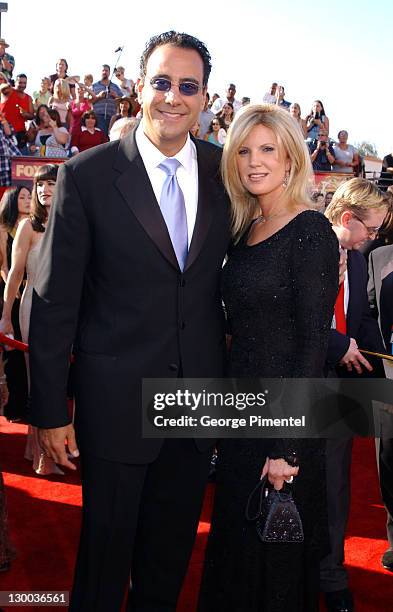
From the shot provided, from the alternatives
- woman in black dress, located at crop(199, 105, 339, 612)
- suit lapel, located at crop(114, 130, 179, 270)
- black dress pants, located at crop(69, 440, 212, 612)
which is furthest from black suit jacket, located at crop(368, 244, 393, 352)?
suit lapel, located at crop(114, 130, 179, 270)

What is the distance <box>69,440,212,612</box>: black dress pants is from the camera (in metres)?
2.25

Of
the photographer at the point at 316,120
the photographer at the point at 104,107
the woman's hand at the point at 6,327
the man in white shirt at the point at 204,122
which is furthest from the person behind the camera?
the photographer at the point at 316,120

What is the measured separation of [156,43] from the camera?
89.4 inches

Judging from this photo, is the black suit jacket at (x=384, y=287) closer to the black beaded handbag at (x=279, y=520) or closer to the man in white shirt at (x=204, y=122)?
the black beaded handbag at (x=279, y=520)

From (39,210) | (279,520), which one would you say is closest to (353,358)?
(279,520)

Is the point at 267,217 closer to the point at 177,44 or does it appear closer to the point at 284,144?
the point at 284,144

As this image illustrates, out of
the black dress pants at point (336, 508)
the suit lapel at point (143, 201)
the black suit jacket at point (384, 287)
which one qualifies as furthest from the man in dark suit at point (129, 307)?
the black suit jacket at point (384, 287)

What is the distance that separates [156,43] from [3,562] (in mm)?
2356

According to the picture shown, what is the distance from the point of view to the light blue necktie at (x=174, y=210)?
87.4 inches

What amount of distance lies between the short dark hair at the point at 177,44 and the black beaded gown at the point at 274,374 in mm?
627

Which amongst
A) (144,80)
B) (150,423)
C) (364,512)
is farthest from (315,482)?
(364,512)

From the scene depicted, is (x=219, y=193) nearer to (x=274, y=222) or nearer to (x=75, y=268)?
(x=274, y=222)

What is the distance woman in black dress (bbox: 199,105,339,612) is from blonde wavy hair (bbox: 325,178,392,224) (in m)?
0.77

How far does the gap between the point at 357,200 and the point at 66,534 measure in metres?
2.23
